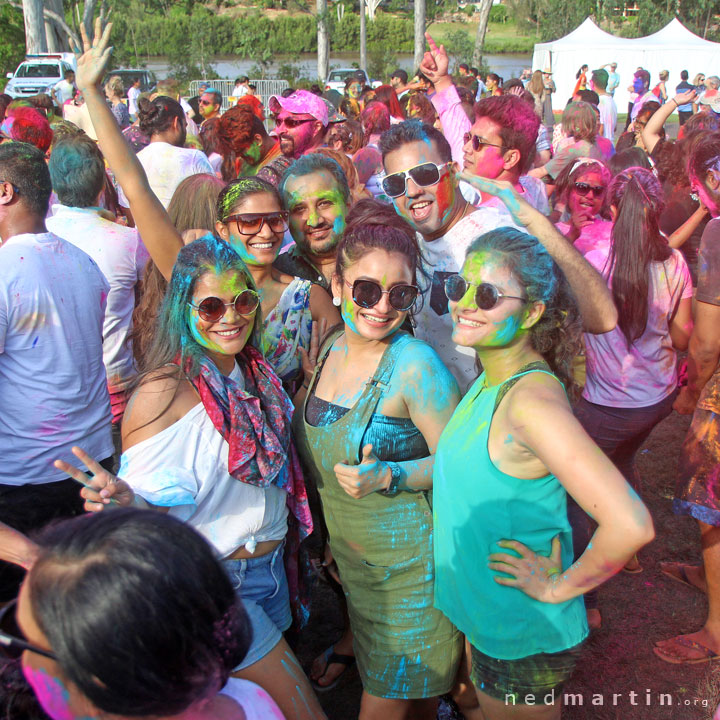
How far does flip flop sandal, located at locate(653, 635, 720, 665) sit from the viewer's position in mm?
3254

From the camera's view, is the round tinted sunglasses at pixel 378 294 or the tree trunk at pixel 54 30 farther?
the tree trunk at pixel 54 30

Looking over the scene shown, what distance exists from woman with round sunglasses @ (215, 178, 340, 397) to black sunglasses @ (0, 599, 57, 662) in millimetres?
1699

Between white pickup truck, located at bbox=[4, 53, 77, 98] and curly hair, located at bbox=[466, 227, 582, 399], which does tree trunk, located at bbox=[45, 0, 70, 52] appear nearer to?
white pickup truck, located at bbox=[4, 53, 77, 98]

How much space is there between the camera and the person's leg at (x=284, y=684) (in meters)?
2.04

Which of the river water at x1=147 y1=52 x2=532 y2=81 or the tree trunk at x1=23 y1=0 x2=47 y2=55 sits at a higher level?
the tree trunk at x1=23 y1=0 x2=47 y2=55

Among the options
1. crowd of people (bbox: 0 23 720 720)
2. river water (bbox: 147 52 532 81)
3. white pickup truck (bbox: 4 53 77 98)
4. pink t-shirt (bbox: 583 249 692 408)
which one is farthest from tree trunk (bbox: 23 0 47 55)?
pink t-shirt (bbox: 583 249 692 408)

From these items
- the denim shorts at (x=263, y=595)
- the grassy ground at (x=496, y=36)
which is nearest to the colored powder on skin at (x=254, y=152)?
the denim shorts at (x=263, y=595)

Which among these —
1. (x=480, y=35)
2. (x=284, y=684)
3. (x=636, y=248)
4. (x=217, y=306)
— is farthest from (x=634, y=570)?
(x=480, y=35)

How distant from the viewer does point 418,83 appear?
410 inches

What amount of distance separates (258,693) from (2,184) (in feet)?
7.86

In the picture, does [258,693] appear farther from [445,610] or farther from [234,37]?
[234,37]

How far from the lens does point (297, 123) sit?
4875mm

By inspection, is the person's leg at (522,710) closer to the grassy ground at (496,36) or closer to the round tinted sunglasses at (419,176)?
the round tinted sunglasses at (419,176)

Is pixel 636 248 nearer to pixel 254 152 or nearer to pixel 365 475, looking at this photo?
pixel 365 475
